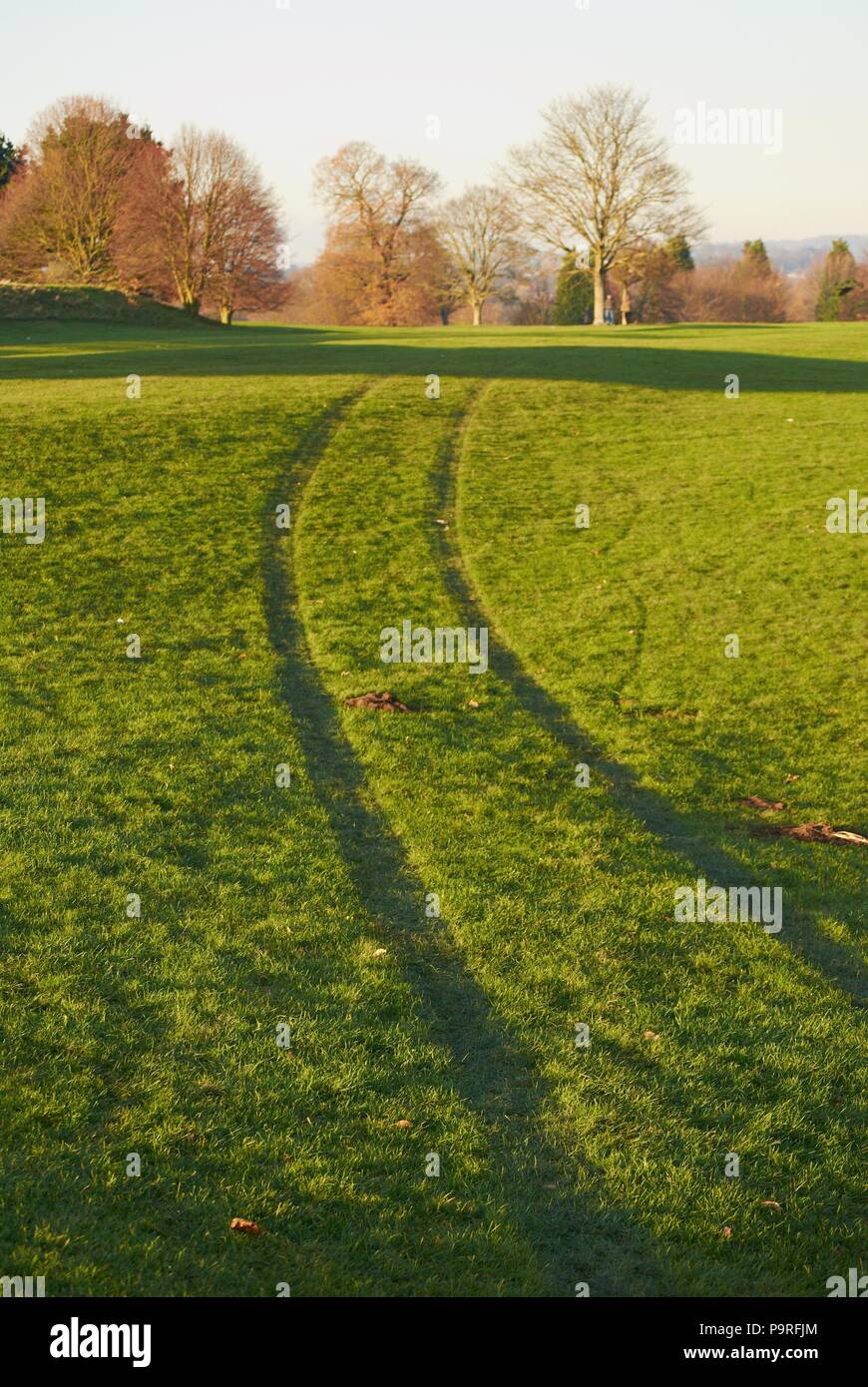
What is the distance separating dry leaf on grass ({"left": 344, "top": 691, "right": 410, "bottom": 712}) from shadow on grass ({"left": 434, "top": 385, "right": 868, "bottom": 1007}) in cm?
200

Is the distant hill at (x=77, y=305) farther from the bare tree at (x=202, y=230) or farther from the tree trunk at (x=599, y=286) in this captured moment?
the tree trunk at (x=599, y=286)

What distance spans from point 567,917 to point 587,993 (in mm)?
1409

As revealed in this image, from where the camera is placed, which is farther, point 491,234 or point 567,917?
point 491,234

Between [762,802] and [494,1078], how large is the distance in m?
6.93

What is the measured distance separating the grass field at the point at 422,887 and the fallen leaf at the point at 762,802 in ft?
0.53

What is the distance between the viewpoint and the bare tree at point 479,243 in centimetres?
10500

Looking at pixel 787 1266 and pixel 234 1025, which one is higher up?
pixel 234 1025

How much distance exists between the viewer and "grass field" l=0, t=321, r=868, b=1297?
7109 mm

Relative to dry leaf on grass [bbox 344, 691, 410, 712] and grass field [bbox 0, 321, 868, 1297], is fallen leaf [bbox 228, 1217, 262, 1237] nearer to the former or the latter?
grass field [bbox 0, 321, 868, 1297]

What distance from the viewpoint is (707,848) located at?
13.0 m

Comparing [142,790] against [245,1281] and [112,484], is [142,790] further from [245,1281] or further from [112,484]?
[112,484]
